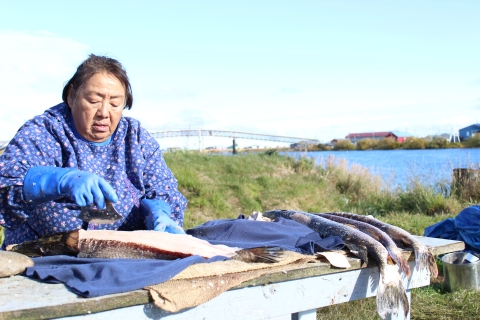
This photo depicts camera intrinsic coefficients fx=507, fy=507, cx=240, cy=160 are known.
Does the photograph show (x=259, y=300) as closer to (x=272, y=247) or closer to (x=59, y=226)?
(x=272, y=247)

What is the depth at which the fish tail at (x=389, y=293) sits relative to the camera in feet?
9.04

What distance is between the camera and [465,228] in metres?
5.32

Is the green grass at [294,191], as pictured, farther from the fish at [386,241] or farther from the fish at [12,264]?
the fish at [12,264]

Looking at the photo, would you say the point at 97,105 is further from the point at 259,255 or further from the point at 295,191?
the point at 295,191

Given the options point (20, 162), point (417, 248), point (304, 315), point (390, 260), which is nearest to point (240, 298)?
point (304, 315)

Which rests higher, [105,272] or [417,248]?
[105,272]

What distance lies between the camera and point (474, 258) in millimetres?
4859

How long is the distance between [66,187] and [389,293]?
1792mm

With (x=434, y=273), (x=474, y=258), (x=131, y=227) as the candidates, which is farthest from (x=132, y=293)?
(x=474, y=258)

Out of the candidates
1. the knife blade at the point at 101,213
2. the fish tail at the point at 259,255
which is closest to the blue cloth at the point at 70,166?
the knife blade at the point at 101,213

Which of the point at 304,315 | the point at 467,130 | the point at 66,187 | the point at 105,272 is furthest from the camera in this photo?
the point at 467,130

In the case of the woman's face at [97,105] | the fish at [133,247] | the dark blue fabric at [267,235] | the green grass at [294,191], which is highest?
the woman's face at [97,105]

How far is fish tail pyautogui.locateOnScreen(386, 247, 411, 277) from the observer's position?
287 cm

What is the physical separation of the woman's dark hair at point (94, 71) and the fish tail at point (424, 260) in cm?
205
